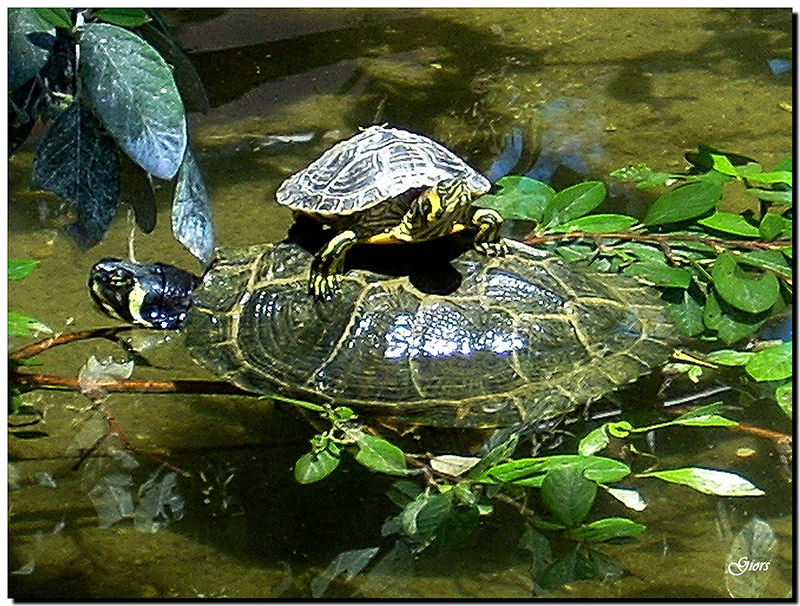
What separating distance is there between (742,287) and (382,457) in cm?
100

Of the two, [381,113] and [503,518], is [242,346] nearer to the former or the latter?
[503,518]

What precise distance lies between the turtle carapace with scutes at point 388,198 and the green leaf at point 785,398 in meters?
0.72

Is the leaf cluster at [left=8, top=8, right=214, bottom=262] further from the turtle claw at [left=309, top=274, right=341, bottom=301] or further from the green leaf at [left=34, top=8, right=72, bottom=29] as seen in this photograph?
the turtle claw at [left=309, top=274, right=341, bottom=301]

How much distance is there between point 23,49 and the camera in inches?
54.7

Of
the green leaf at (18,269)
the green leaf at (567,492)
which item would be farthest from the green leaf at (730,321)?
the green leaf at (18,269)

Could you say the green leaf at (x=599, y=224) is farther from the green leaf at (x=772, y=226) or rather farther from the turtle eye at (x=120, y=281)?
the turtle eye at (x=120, y=281)

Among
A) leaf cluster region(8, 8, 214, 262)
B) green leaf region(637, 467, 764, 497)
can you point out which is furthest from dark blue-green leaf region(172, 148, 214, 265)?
green leaf region(637, 467, 764, 497)

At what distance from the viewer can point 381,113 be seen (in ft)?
14.0

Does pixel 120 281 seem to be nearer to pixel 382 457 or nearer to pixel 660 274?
pixel 382 457

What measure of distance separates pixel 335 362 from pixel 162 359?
30.1 inches

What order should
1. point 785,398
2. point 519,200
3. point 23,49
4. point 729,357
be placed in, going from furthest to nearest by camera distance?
point 519,200, point 729,357, point 785,398, point 23,49

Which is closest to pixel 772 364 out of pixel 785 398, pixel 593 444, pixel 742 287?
pixel 785 398

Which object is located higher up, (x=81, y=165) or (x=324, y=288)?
(x=81, y=165)

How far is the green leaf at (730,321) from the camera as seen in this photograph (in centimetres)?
252
